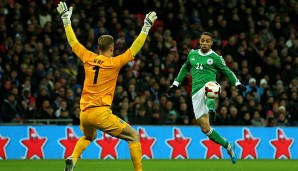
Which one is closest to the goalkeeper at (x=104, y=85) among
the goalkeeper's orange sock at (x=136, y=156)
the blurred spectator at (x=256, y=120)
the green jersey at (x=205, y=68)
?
the goalkeeper's orange sock at (x=136, y=156)

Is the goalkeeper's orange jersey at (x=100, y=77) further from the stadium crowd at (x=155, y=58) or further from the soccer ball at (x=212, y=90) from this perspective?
the stadium crowd at (x=155, y=58)

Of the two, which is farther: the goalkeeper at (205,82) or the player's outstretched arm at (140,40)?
the goalkeeper at (205,82)

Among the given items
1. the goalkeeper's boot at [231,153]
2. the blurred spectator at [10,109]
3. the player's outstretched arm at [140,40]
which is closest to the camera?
the player's outstretched arm at [140,40]

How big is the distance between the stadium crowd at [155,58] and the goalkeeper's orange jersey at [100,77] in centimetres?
894

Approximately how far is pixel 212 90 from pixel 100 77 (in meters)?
3.61

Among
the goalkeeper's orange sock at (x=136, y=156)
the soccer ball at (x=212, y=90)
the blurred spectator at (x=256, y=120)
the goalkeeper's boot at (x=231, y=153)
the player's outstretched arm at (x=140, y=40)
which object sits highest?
the player's outstretched arm at (x=140, y=40)

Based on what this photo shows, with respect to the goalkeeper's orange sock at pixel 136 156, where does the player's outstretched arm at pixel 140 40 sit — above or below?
above

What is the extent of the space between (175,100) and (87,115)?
10.6m

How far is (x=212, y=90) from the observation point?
1288 cm

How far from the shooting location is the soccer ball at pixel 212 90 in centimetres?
1287

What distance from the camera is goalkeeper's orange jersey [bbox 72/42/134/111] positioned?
9719mm

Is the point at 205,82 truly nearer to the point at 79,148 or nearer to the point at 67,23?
the point at 79,148

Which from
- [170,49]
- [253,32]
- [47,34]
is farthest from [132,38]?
[253,32]

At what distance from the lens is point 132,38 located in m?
21.7
